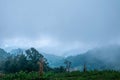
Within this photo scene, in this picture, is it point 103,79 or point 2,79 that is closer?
point 103,79

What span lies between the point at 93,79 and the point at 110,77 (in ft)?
7.69

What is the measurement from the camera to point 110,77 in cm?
3091

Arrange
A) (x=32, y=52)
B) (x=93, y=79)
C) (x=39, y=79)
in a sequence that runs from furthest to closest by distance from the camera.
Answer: (x=32, y=52), (x=39, y=79), (x=93, y=79)

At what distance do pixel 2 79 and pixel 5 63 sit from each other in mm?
47452

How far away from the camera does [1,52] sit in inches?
7146

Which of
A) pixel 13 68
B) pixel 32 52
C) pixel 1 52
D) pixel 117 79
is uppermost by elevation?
pixel 1 52

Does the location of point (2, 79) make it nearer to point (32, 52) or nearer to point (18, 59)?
point (18, 59)

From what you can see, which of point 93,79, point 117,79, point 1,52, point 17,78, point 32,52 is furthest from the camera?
point 1,52

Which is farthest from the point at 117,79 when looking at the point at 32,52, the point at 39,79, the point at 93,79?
the point at 32,52

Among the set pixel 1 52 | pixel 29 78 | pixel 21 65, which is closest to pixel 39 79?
pixel 29 78

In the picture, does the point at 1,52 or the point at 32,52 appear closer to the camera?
the point at 32,52

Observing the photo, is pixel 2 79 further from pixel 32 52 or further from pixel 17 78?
pixel 32 52

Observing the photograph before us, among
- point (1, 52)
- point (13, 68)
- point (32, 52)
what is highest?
point (1, 52)

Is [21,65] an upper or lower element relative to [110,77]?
upper
